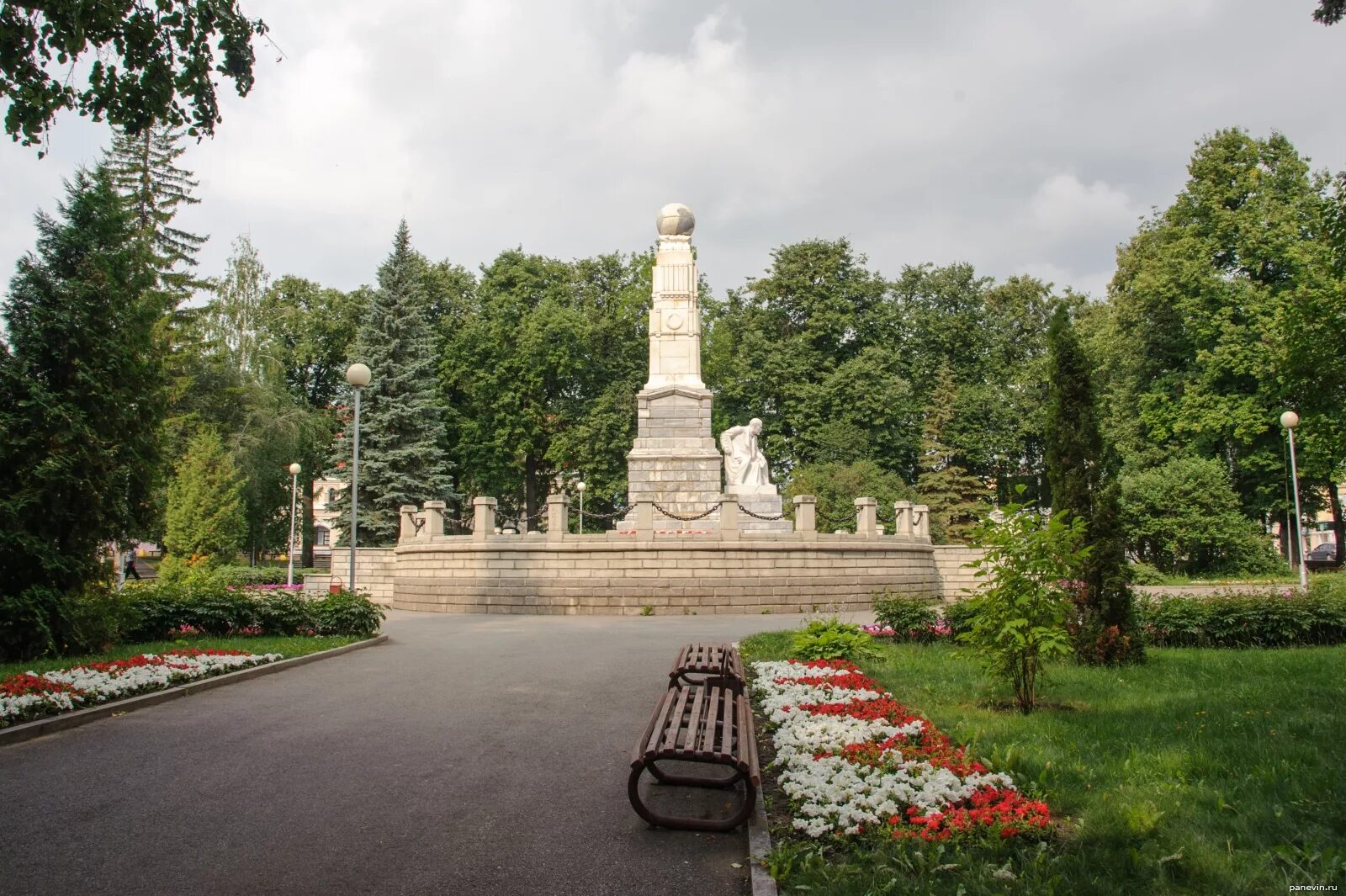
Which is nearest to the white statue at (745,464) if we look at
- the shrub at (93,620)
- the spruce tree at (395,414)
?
the spruce tree at (395,414)

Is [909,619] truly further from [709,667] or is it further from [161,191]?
[161,191]

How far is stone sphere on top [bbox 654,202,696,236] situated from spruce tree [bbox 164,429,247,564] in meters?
17.4

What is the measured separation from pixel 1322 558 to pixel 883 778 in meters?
46.2

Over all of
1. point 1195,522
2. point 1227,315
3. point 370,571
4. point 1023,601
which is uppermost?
point 1227,315

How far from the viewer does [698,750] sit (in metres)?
4.81

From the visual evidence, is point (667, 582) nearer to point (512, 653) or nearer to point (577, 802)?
point (512, 653)

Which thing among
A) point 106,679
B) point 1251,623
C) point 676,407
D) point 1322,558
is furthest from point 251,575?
point 1322,558

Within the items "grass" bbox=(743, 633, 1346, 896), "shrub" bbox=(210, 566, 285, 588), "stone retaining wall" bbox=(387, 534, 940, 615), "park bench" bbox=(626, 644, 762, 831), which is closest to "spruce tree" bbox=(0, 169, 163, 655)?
"park bench" bbox=(626, 644, 762, 831)

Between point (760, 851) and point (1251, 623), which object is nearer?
point (760, 851)

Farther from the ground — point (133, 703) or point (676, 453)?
point (676, 453)

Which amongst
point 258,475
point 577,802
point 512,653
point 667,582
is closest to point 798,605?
point 667,582

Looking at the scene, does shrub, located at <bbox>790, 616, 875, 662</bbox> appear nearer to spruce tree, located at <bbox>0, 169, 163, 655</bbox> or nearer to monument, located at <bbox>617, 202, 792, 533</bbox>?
spruce tree, located at <bbox>0, 169, 163, 655</bbox>

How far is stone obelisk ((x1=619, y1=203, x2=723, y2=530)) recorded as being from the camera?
25.7m

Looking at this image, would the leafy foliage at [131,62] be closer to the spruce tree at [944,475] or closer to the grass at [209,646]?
the grass at [209,646]
